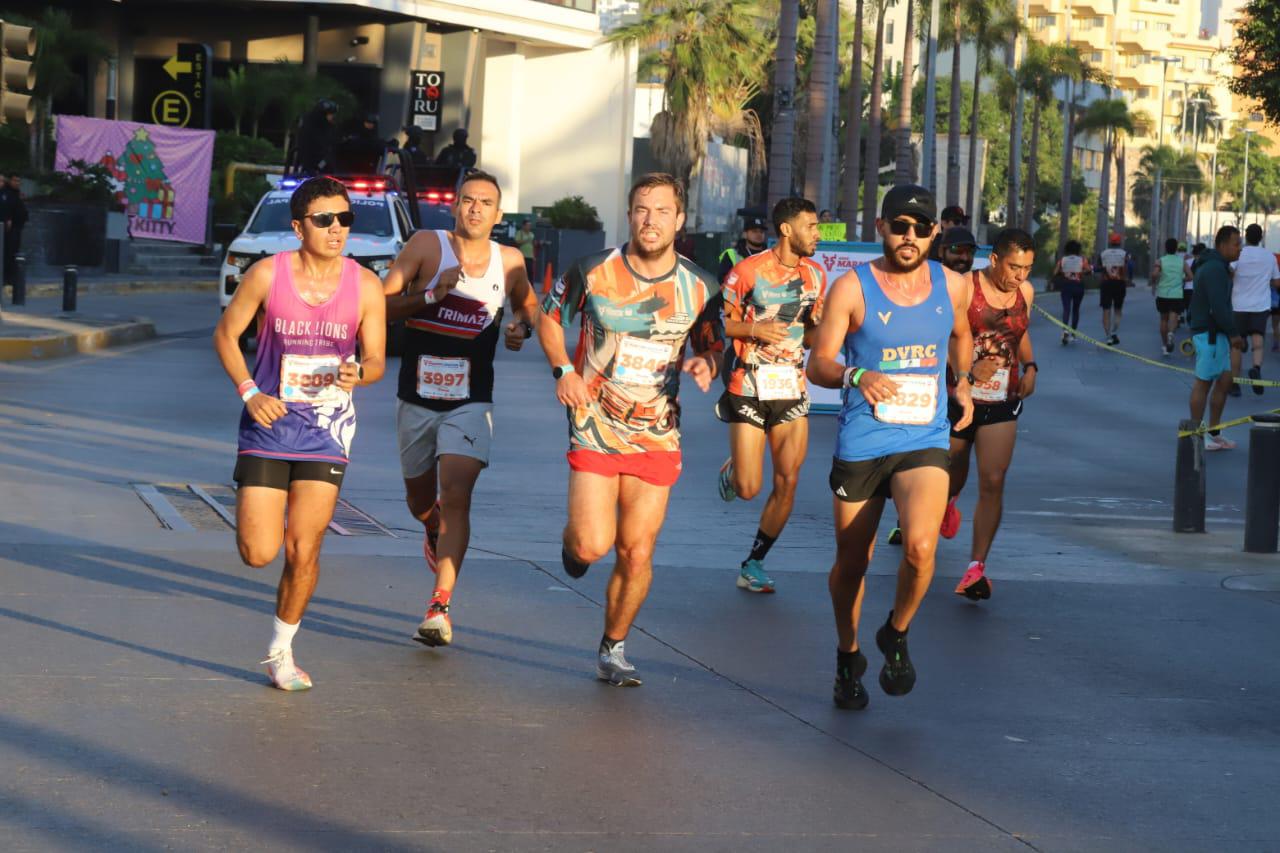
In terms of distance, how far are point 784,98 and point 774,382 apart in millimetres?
22448

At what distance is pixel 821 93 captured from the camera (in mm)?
35344

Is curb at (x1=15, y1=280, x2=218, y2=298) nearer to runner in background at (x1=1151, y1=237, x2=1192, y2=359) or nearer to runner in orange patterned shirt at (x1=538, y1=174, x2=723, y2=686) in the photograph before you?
runner in background at (x1=1151, y1=237, x2=1192, y2=359)

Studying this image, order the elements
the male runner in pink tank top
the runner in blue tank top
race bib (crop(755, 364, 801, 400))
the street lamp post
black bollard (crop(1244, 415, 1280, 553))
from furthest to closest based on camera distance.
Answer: the street lamp post, black bollard (crop(1244, 415, 1280, 553)), race bib (crop(755, 364, 801, 400)), the runner in blue tank top, the male runner in pink tank top

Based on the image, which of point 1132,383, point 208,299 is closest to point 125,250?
point 208,299

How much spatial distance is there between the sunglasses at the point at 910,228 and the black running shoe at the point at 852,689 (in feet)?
5.15

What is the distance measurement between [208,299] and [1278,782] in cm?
3166

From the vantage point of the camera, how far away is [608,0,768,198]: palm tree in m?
63.5

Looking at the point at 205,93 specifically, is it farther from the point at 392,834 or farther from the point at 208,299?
the point at 392,834

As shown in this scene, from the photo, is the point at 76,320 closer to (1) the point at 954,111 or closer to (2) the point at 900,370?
(2) the point at 900,370

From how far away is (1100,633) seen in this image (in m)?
9.09

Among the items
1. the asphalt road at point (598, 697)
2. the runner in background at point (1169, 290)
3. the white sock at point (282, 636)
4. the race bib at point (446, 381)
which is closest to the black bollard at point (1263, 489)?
the asphalt road at point (598, 697)

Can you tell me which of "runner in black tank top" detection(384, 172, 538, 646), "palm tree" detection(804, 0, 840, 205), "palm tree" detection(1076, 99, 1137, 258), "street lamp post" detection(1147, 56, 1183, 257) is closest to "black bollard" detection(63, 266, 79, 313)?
"palm tree" detection(804, 0, 840, 205)

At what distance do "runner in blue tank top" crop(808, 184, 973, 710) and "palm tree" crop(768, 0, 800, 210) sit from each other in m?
24.1

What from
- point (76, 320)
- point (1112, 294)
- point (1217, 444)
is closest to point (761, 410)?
point (1217, 444)
